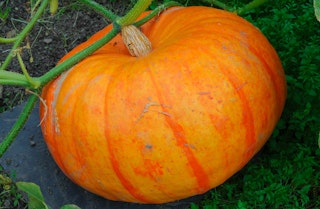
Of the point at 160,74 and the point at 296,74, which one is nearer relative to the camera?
the point at 160,74

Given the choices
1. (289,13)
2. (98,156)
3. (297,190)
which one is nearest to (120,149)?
(98,156)

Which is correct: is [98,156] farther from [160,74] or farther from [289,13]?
[289,13]

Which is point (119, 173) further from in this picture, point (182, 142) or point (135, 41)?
point (135, 41)

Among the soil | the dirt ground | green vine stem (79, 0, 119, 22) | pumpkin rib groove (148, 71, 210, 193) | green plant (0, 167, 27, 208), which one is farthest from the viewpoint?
the dirt ground

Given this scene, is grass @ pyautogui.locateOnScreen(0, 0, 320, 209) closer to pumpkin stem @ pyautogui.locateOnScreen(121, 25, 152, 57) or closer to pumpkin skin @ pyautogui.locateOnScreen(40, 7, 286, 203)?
pumpkin skin @ pyautogui.locateOnScreen(40, 7, 286, 203)

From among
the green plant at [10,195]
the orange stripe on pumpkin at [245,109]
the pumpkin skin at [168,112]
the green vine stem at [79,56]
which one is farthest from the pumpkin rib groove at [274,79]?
the green plant at [10,195]

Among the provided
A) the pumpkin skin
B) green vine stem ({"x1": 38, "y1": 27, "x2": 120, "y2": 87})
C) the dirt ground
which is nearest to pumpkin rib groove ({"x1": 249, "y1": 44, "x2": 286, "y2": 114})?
the pumpkin skin

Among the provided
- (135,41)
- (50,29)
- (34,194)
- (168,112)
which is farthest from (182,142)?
(50,29)

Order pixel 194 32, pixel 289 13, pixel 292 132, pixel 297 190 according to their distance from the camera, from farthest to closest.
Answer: pixel 289 13
pixel 292 132
pixel 297 190
pixel 194 32
